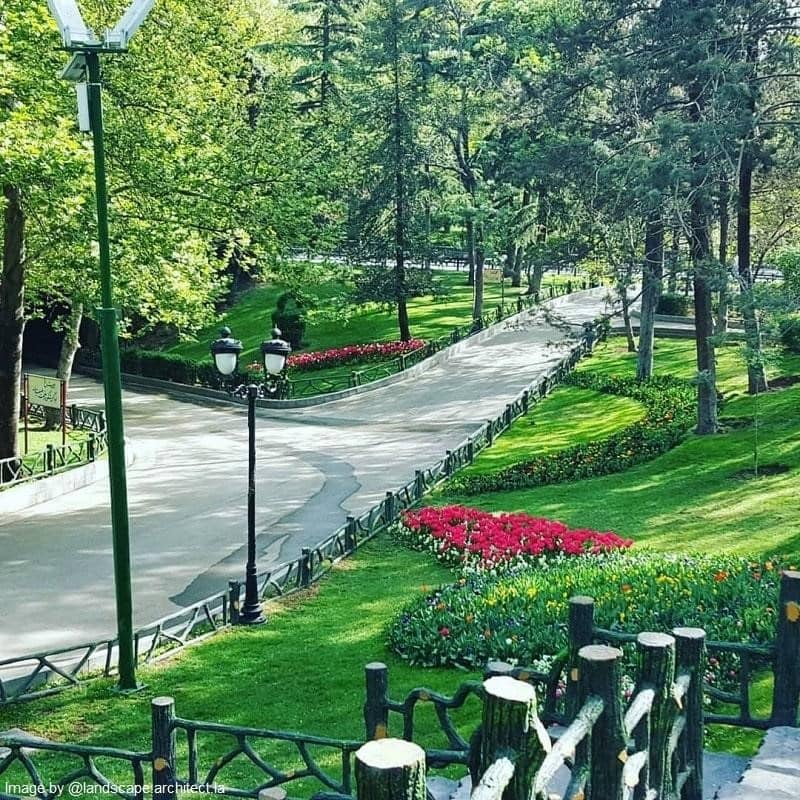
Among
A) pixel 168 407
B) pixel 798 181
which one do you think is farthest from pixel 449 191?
pixel 798 181

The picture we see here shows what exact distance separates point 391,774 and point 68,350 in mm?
28444

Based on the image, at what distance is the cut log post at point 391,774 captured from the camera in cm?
281

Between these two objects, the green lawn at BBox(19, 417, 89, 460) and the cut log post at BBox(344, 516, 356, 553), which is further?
the green lawn at BBox(19, 417, 89, 460)

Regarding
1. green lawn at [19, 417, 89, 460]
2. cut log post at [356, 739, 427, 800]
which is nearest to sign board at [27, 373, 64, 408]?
green lawn at [19, 417, 89, 460]

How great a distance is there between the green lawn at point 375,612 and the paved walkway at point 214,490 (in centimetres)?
214

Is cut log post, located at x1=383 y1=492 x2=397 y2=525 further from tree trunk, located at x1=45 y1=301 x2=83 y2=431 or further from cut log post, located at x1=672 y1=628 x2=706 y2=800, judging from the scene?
cut log post, located at x1=672 y1=628 x2=706 y2=800

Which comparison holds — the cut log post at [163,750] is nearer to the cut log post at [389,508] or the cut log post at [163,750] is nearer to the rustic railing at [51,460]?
the cut log post at [389,508]

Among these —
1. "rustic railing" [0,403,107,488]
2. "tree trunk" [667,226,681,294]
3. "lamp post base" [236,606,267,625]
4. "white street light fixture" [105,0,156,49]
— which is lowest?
"lamp post base" [236,606,267,625]

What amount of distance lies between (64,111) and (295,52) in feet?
108

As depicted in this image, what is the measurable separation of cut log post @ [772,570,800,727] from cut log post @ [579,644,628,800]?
3.03 metres

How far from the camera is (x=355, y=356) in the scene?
4050 centimetres

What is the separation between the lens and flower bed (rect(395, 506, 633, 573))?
591 inches

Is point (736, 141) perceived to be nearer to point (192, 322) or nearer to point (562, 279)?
point (192, 322)

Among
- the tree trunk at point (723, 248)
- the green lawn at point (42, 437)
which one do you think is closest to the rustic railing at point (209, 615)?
the tree trunk at point (723, 248)
